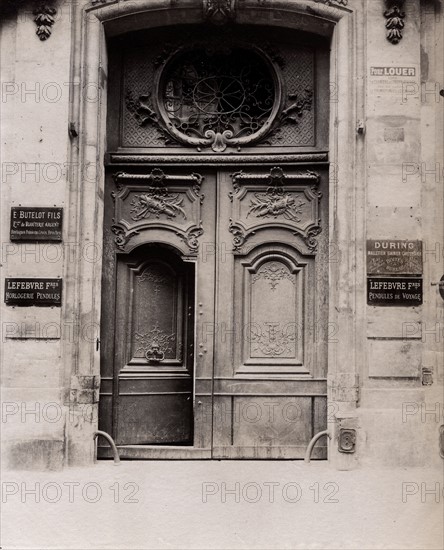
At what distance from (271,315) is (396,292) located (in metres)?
1.38

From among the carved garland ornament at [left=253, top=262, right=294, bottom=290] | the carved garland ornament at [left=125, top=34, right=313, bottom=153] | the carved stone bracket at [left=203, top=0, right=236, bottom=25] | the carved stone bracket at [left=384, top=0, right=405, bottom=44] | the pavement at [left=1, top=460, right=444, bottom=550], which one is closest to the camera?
the pavement at [left=1, top=460, right=444, bottom=550]

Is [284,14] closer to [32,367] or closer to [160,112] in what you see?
[160,112]

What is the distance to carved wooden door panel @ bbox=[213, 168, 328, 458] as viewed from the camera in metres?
7.29

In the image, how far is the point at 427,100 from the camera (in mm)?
7090

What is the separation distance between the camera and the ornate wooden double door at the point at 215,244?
24.0 feet

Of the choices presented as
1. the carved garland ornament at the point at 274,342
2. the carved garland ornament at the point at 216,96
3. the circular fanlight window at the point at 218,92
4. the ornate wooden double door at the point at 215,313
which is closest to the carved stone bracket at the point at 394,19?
the carved garland ornament at the point at 216,96

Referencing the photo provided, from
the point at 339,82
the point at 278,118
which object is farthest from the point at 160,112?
the point at 339,82

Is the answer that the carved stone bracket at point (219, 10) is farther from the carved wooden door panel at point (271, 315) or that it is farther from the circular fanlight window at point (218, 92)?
the carved wooden door panel at point (271, 315)

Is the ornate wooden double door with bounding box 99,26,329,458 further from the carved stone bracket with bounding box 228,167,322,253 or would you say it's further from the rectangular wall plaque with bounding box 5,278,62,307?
the rectangular wall plaque with bounding box 5,278,62,307

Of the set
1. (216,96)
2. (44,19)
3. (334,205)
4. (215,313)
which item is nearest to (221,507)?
(215,313)

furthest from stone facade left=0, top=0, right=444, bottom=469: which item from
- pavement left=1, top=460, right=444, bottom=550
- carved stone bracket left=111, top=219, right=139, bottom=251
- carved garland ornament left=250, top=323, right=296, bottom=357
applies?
carved garland ornament left=250, top=323, right=296, bottom=357

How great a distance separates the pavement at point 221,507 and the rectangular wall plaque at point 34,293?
1.70m

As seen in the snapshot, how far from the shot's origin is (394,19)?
7.03 meters

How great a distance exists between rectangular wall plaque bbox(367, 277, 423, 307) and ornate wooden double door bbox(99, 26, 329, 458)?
0.65 metres
